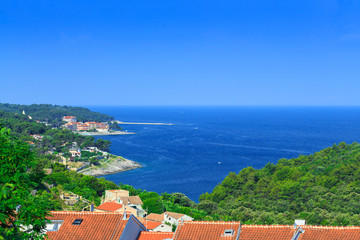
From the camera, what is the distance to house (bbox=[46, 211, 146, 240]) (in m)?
9.30

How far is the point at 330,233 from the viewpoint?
367 inches

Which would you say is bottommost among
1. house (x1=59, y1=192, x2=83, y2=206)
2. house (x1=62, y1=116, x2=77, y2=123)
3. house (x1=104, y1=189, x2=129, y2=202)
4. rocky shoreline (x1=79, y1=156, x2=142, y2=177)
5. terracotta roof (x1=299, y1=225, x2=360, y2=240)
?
rocky shoreline (x1=79, y1=156, x2=142, y2=177)

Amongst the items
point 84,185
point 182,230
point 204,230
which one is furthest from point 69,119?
point 204,230

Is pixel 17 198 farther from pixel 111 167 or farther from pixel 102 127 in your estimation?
pixel 102 127

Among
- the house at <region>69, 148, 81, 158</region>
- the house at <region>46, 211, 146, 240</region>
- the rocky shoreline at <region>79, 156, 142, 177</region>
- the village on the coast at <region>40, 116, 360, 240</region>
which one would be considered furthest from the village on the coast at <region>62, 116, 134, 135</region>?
the village on the coast at <region>40, 116, 360, 240</region>

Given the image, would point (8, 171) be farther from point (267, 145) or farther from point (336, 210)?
point (267, 145)

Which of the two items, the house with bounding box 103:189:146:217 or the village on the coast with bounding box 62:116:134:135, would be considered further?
the village on the coast with bounding box 62:116:134:135

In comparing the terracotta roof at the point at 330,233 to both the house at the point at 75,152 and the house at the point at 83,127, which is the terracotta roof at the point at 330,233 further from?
the house at the point at 83,127

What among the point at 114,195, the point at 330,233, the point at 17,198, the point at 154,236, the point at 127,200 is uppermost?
the point at 17,198

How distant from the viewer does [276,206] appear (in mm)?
28938

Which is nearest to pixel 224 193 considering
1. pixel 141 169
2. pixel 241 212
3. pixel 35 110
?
pixel 241 212

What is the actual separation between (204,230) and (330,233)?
330 centimetres

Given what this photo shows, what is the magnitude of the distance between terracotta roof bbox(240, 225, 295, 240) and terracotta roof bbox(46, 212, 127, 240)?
130 inches

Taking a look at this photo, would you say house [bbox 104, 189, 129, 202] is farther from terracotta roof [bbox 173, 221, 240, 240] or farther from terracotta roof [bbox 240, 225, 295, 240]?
terracotta roof [bbox 240, 225, 295, 240]
